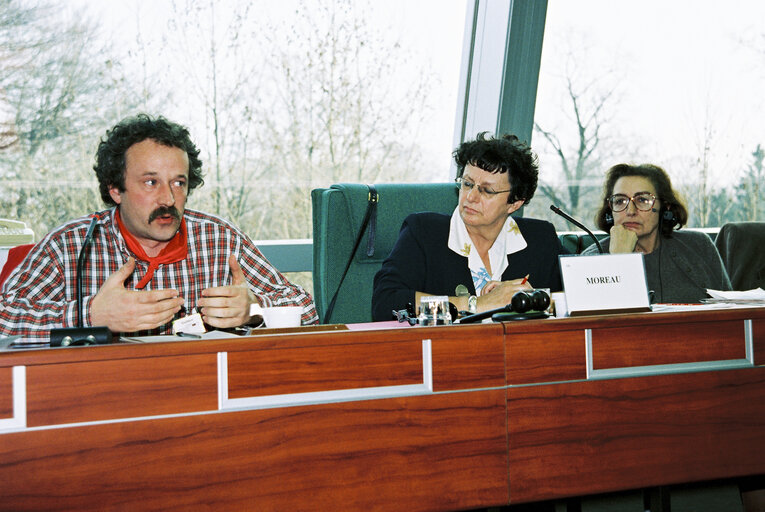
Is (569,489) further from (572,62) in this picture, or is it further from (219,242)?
(572,62)

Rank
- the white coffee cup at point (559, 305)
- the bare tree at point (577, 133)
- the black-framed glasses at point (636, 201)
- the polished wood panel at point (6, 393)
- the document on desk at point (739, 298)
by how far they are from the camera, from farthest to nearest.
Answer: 1. the bare tree at point (577, 133)
2. the black-framed glasses at point (636, 201)
3. the document on desk at point (739, 298)
4. the white coffee cup at point (559, 305)
5. the polished wood panel at point (6, 393)

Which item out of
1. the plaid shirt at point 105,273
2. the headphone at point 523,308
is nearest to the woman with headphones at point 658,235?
the headphone at point 523,308

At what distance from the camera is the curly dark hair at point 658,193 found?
8.68ft

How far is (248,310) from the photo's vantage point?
1.69m

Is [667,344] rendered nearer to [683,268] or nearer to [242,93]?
[683,268]

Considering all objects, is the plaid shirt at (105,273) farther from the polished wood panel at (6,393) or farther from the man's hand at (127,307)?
the polished wood panel at (6,393)

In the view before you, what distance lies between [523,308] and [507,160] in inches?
35.6

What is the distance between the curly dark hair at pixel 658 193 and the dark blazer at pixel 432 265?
439mm

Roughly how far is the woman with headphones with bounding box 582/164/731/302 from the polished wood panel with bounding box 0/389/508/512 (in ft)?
4.54

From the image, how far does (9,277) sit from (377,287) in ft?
3.21

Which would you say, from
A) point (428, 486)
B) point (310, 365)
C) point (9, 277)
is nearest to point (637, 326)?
point (428, 486)

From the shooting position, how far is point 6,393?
3.57 ft

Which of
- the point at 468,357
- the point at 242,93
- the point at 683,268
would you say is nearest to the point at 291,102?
the point at 242,93

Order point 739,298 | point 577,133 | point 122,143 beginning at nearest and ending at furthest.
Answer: point 739,298
point 122,143
point 577,133
